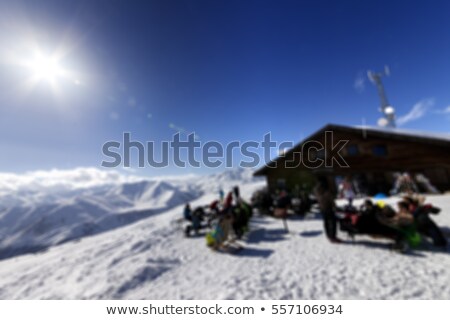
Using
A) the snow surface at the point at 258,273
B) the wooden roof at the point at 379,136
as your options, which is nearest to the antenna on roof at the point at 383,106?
the wooden roof at the point at 379,136

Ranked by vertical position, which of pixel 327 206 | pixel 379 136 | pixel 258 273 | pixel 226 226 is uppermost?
pixel 379 136

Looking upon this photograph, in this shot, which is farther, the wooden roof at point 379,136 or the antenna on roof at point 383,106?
the antenna on roof at point 383,106

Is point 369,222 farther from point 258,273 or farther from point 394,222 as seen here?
point 258,273

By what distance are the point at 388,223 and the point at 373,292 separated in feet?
8.52

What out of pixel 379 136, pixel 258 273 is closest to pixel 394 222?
pixel 258 273

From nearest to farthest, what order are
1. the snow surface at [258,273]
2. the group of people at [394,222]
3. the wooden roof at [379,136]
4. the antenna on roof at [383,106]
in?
the snow surface at [258,273], the group of people at [394,222], the wooden roof at [379,136], the antenna on roof at [383,106]

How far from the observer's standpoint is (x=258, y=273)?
4.94 meters

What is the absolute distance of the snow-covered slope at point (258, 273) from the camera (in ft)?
12.9

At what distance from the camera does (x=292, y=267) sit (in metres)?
5.08

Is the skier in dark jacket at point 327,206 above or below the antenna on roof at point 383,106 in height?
below

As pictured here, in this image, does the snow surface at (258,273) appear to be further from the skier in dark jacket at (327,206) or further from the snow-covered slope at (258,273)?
the skier in dark jacket at (327,206)
